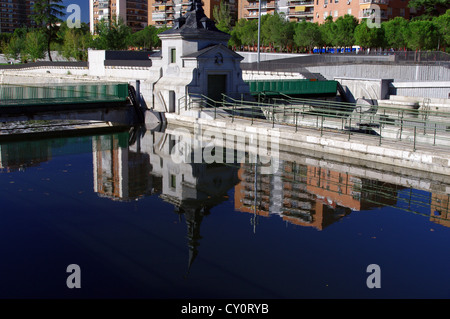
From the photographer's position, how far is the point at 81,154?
23.3 m

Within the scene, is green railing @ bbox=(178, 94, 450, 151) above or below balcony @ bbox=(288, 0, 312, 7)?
below

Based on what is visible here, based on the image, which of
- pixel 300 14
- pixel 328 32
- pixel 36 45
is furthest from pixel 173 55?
pixel 300 14

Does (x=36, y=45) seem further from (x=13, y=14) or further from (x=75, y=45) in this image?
(x=13, y=14)

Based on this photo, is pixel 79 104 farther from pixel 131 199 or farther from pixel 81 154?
pixel 131 199

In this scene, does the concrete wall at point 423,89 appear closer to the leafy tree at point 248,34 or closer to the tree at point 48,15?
the leafy tree at point 248,34

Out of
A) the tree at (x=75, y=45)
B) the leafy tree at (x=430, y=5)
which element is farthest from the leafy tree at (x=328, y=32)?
the tree at (x=75, y=45)

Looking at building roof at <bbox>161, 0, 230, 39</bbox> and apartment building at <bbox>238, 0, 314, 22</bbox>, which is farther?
apartment building at <bbox>238, 0, 314, 22</bbox>

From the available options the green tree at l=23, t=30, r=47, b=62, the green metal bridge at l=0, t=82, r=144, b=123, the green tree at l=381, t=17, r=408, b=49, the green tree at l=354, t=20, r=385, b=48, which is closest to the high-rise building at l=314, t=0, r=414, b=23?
the green tree at l=381, t=17, r=408, b=49

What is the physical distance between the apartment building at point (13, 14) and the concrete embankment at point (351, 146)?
6362 inches

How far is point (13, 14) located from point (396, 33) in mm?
146356

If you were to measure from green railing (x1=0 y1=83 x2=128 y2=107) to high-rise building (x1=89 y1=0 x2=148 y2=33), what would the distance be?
330ft

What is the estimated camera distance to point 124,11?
427ft

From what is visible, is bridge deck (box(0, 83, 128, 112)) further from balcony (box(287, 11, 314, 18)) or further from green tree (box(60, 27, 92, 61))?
balcony (box(287, 11, 314, 18))

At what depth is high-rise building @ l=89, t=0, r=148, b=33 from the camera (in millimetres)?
129400
